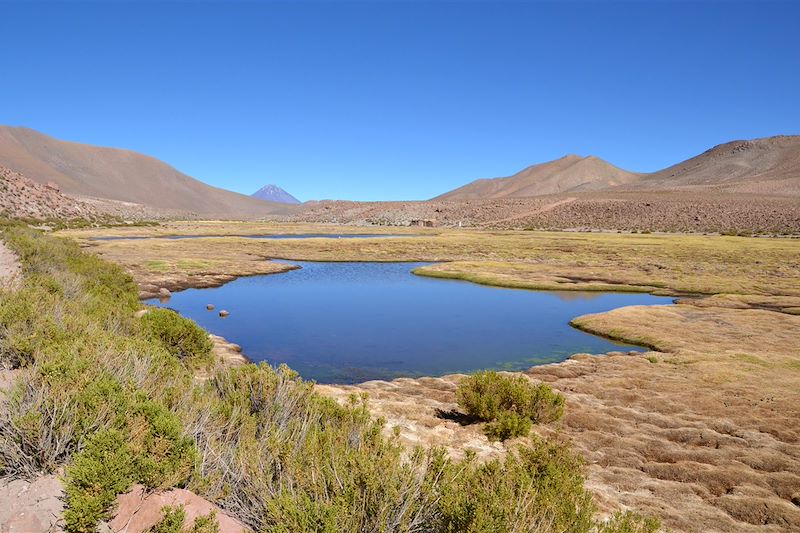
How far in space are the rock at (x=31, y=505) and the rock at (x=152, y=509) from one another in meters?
0.52

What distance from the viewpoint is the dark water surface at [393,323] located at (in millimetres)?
18230

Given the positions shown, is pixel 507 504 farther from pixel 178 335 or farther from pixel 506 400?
pixel 178 335

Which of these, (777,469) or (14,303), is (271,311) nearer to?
(14,303)

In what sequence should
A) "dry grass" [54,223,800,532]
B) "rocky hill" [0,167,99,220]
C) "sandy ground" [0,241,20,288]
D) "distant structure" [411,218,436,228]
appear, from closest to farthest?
"dry grass" [54,223,800,532]
"sandy ground" [0,241,20,288]
"rocky hill" [0,167,99,220]
"distant structure" [411,218,436,228]

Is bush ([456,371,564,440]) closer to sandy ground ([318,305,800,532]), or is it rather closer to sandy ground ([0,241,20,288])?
sandy ground ([318,305,800,532])

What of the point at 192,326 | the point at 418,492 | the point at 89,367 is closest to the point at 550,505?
the point at 418,492

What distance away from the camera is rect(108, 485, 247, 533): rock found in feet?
14.9

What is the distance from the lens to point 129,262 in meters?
40.3

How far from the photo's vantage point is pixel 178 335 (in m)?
13.8

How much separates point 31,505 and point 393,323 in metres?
20.5

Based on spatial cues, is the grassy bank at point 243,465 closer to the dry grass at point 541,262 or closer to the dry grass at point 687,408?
the dry grass at point 687,408

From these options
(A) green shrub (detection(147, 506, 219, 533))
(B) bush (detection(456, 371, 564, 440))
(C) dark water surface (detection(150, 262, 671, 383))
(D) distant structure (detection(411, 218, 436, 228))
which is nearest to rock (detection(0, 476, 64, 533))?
(A) green shrub (detection(147, 506, 219, 533))

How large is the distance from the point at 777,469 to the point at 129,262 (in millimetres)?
44041

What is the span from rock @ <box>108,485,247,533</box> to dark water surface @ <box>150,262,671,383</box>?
10963 millimetres
